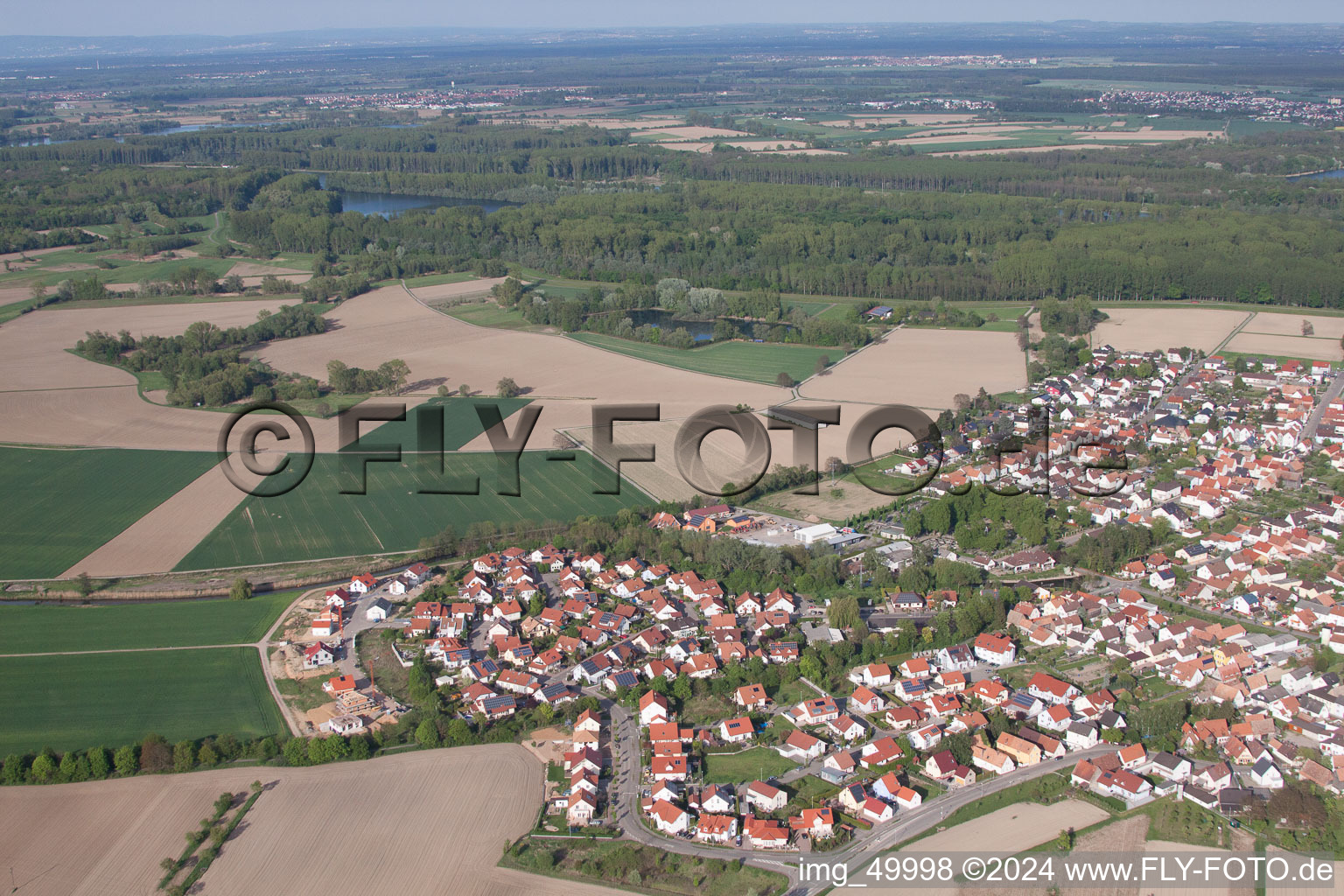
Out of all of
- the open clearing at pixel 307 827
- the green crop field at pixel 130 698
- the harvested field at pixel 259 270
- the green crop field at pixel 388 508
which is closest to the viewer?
the open clearing at pixel 307 827

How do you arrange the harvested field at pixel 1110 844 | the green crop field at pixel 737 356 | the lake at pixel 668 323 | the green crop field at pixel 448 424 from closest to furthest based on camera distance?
the harvested field at pixel 1110 844 < the green crop field at pixel 448 424 < the green crop field at pixel 737 356 < the lake at pixel 668 323

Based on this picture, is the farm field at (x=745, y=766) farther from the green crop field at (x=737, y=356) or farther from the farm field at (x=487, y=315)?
the farm field at (x=487, y=315)

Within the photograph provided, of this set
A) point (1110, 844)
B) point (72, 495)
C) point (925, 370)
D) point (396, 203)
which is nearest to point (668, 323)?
point (925, 370)

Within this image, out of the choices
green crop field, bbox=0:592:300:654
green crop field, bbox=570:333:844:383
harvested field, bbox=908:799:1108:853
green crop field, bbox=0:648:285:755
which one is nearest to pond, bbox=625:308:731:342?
green crop field, bbox=570:333:844:383

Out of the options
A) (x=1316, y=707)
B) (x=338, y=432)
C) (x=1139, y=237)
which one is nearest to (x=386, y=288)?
(x=338, y=432)

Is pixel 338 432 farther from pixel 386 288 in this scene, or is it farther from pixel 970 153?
pixel 970 153

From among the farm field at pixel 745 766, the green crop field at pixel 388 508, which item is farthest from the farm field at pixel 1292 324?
the farm field at pixel 745 766
